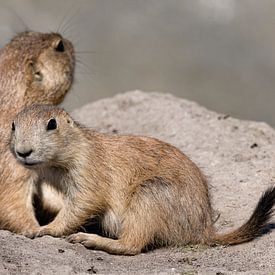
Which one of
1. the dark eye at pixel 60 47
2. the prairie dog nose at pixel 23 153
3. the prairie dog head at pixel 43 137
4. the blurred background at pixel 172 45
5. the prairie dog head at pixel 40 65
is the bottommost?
the prairie dog nose at pixel 23 153

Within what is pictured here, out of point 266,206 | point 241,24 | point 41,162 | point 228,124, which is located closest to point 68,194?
point 41,162

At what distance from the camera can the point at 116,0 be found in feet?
59.7

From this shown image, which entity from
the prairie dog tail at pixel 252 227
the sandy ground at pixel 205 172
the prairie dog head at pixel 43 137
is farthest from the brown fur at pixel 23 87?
the prairie dog tail at pixel 252 227

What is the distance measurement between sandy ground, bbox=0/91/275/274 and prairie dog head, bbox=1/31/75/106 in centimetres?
165

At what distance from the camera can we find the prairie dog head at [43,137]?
7566mm

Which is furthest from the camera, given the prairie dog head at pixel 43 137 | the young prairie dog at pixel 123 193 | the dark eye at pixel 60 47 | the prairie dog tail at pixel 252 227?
the dark eye at pixel 60 47

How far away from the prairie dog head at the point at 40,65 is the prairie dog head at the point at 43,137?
1135mm

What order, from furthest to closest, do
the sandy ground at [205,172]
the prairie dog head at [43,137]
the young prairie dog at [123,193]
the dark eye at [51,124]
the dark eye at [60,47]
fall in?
the dark eye at [60,47] < the young prairie dog at [123,193] < the dark eye at [51,124] < the prairie dog head at [43,137] < the sandy ground at [205,172]

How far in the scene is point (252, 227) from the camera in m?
8.27

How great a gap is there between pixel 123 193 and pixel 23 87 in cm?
161

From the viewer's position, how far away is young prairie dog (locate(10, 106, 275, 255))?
26.2ft

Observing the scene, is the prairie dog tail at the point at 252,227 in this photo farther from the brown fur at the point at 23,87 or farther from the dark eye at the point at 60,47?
the dark eye at the point at 60,47

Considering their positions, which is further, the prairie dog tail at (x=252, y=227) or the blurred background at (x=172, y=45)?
the blurred background at (x=172, y=45)

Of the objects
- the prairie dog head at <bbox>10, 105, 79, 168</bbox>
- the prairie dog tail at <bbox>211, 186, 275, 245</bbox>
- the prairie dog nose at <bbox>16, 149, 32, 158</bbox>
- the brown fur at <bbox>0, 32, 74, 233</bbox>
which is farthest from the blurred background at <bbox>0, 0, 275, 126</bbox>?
the prairie dog nose at <bbox>16, 149, 32, 158</bbox>
